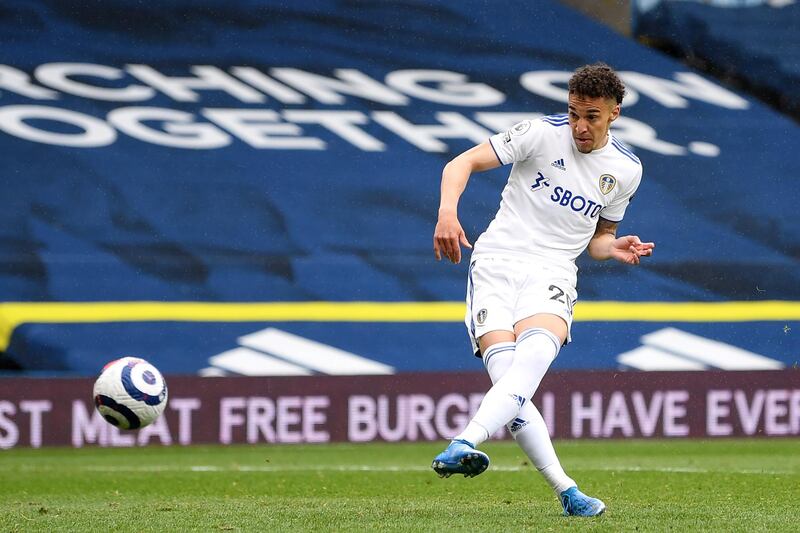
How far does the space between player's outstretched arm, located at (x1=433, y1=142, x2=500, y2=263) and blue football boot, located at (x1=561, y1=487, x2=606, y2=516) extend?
3.29ft

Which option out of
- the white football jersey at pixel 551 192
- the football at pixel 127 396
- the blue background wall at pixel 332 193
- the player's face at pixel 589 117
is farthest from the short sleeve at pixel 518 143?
the blue background wall at pixel 332 193

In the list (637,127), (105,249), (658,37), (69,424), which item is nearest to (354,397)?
(69,424)

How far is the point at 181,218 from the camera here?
14.5 meters

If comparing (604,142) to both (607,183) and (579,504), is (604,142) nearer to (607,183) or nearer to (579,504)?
(607,183)

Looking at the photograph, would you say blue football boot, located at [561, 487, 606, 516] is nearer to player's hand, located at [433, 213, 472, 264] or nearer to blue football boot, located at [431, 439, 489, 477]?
blue football boot, located at [431, 439, 489, 477]

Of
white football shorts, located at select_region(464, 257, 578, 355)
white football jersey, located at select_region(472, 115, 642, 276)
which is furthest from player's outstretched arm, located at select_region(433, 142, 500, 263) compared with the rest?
white football shorts, located at select_region(464, 257, 578, 355)

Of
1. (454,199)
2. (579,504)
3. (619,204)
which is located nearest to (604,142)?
(619,204)

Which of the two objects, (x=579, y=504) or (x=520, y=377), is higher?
(x=520, y=377)

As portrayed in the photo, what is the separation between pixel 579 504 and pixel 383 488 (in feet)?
7.51

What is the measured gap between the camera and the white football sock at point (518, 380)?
5.04 m

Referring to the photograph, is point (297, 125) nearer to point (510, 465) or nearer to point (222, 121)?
point (222, 121)

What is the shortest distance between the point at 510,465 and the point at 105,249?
631 cm

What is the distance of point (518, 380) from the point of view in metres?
5.12

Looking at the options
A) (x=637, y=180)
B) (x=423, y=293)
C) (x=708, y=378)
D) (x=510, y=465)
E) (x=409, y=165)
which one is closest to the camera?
(x=637, y=180)
